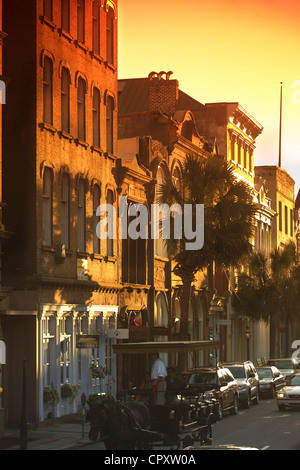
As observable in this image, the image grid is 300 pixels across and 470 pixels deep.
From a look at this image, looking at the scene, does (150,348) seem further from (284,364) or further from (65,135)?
(284,364)

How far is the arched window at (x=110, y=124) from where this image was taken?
132 feet

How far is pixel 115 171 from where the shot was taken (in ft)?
133

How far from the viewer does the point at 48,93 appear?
33.8 metres

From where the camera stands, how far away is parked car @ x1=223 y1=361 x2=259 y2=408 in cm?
4141

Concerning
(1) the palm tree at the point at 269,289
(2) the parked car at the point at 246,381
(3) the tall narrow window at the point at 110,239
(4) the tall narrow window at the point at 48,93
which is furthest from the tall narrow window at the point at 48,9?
(1) the palm tree at the point at 269,289

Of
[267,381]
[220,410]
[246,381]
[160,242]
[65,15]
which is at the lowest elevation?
[267,381]

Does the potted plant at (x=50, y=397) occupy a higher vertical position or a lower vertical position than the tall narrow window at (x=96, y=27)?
lower

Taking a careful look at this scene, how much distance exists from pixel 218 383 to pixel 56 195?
332 inches

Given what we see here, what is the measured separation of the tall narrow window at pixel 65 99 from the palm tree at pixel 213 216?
24.6 feet

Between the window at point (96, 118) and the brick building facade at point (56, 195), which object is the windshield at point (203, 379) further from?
the window at point (96, 118)

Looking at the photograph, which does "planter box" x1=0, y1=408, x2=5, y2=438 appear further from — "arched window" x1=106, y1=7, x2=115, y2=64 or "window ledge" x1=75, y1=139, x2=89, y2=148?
"arched window" x1=106, y1=7, x2=115, y2=64

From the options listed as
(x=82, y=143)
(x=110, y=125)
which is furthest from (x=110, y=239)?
(x=82, y=143)

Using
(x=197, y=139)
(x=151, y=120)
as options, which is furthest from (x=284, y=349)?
(x=151, y=120)

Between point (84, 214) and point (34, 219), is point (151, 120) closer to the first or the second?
point (84, 214)
